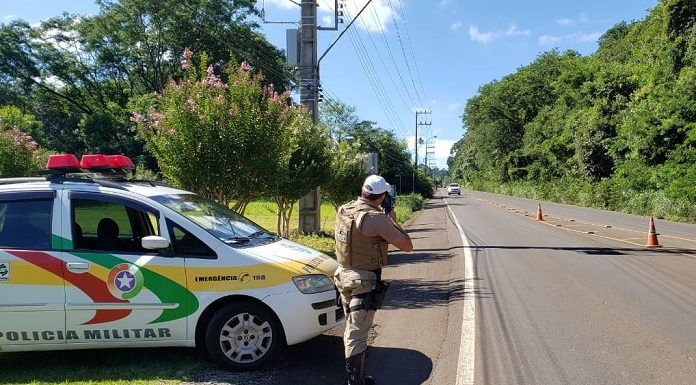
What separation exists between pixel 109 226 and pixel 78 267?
2.75 feet

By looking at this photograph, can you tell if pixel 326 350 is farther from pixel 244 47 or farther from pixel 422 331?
pixel 244 47

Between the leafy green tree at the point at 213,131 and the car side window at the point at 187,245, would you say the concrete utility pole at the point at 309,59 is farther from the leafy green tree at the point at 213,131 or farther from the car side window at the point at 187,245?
the car side window at the point at 187,245

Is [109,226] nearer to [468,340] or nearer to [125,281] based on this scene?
[125,281]

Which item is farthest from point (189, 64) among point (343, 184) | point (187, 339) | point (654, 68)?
point (654, 68)

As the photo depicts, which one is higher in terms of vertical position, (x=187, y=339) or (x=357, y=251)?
(x=357, y=251)

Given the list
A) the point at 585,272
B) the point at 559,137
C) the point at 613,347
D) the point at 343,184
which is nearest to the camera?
the point at 613,347

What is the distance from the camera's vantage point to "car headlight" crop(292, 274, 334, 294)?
5215 mm

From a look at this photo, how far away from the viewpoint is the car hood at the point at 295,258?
5.30 meters

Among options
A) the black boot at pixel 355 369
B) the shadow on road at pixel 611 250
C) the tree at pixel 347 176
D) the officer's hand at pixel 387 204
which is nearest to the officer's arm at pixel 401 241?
the officer's hand at pixel 387 204

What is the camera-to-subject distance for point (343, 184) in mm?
23141

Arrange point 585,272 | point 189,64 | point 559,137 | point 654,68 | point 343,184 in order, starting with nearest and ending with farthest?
point 189,64
point 585,272
point 343,184
point 654,68
point 559,137

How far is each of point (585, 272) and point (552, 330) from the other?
4.69m

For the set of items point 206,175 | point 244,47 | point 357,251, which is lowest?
point 357,251

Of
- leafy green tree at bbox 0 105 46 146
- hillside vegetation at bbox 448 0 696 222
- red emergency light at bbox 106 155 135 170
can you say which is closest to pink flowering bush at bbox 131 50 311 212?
red emergency light at bbox 106 155 135 170
